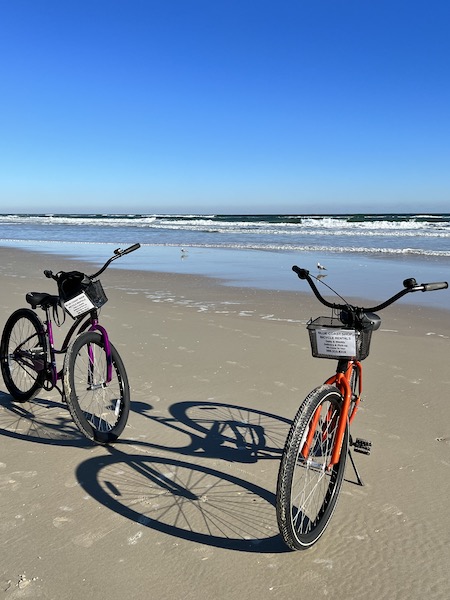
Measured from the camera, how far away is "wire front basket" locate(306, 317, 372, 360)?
250 cm

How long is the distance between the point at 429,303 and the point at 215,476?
6652mm

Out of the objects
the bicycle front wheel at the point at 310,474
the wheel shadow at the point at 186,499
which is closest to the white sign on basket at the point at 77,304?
the wheel shadow at the point at 186,499

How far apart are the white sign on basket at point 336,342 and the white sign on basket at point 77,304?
5.55ft

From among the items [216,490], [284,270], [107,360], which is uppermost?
[107,360]

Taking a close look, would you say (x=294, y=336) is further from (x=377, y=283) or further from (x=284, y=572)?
(x=377, y=283)

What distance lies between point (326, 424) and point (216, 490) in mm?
742

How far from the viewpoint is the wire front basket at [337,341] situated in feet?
8.21

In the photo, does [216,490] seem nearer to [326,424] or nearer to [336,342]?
[326,424]

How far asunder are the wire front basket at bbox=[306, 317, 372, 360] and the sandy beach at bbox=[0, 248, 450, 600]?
0.87 metres

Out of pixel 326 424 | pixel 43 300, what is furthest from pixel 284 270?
pixel 326 424

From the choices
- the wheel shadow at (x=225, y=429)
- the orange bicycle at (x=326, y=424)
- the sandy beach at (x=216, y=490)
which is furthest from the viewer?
the wheel shadow at (x=225, y=429)

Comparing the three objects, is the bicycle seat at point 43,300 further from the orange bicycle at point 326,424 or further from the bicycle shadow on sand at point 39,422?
the orange bicycle at point 326,424

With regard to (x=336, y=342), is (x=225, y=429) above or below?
below

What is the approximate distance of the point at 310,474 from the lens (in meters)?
2.81
